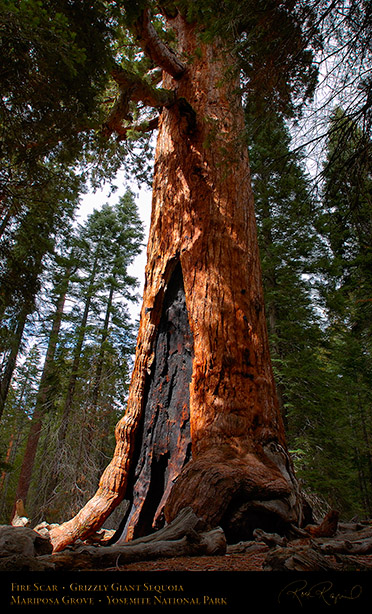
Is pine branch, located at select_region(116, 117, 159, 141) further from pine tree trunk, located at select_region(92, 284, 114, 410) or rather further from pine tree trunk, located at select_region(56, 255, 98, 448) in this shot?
pine tree trunk, located at select_region(56, 255, 98, 448)

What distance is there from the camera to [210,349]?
2916mm

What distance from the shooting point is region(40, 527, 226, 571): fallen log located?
4.40ft

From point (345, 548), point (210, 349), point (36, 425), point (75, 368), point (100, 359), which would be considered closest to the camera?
point (345, 548)

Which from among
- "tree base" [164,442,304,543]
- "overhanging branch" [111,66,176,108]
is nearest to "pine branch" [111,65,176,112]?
"overhanging branch" [111,66,176,108]

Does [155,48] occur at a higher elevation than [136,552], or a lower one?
higher

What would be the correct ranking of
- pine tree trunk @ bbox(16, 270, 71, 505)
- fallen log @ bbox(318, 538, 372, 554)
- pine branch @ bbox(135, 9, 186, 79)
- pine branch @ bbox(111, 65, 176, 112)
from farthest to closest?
pine tree trunk @ bbox(16, 270, 71, 505), pine branch @ bbox(111, 65, 176, 112), pine branch @ bbox(135, 9, 186, 79), fallen log @ bbox(318, 538, 372, 554)

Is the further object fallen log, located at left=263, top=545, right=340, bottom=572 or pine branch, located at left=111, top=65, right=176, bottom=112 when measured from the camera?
pine branch, located at left=111, top=65, right=176, bottom=112

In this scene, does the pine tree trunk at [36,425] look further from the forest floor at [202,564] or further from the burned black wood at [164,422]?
the forest floor at [202,564]

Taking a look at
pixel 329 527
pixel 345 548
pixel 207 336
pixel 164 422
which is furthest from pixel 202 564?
pixel 207 336

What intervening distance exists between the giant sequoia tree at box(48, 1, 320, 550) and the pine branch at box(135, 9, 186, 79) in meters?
0.02

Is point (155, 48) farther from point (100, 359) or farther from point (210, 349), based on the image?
point (100, 359)

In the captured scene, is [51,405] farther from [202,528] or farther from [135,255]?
[202,528]

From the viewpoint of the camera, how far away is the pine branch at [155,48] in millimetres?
3737

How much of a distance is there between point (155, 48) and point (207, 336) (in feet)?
12.2
